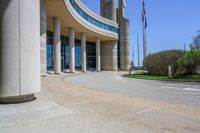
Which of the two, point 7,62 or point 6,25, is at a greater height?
point 6,25

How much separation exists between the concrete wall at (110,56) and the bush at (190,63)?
3049 centimetres

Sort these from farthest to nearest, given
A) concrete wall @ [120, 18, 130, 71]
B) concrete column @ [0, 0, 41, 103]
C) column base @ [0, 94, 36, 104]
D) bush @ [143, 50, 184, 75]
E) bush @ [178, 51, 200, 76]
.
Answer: concrete wall @ [120, 18, 130, 71]
bush @ [143, 50, 184, 75]
bush @ [178, 51, 200, 76]
column base @ [0, 94, 36, 104]
concrete column @ [0, 0, 41, 103]

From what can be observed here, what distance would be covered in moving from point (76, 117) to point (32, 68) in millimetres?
3154

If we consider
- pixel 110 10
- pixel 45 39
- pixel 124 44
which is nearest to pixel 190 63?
pixel 45 39

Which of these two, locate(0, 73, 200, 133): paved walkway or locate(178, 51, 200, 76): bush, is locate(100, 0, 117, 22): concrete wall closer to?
locate(178, 51, 200, 76): bush

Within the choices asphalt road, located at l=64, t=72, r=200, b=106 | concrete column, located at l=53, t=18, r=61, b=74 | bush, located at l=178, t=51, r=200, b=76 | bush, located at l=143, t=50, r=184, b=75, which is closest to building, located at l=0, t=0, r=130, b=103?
concrete column, located at l=53, t=18, r=61, b=74

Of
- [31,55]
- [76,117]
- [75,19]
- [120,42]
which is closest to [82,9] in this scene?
[75,19]

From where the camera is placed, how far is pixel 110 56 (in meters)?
55.6

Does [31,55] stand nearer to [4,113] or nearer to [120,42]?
[4,113]

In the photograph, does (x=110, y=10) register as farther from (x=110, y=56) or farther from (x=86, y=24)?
(x=86, y=24)

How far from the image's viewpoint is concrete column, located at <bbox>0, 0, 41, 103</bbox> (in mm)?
8203

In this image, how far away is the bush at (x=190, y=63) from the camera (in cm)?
2398

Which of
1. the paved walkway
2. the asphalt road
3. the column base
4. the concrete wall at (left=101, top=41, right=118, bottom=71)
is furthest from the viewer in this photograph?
the concrete wall at (left=101, top=41, right=118, bottom=71)

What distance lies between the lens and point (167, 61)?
28.5m
